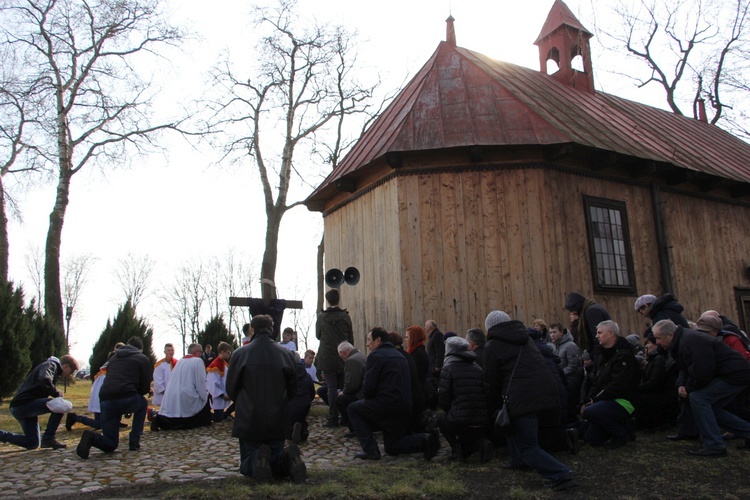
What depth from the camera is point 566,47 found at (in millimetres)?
20094

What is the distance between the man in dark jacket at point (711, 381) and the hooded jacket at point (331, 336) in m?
5.41

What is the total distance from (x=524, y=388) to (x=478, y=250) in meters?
6.56

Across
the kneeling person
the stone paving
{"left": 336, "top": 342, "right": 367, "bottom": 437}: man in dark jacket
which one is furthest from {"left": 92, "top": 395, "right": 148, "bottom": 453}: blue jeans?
{"left": 336, "top": 342, "right": 367, "bottom": 437}: man in dark jacket

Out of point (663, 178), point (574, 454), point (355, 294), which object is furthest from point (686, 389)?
point (663, 178)

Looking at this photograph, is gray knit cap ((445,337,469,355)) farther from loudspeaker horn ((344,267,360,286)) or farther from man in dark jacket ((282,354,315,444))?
loudspeaker horn ((344,267,360,286))

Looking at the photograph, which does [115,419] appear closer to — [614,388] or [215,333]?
[614,388]

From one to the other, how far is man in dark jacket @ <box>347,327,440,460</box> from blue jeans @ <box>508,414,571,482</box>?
164 centimetres

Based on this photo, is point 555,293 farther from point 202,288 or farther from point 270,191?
point 202,288

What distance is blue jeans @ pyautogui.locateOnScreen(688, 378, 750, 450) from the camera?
6949mm

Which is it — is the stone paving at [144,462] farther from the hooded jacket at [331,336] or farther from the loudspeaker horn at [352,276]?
the loudspeaker horn at [352,276]

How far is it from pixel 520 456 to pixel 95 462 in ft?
16.6

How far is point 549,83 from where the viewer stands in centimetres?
1822

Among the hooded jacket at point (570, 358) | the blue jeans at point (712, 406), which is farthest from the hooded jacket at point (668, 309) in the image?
the blue jeans at point (712, 406)

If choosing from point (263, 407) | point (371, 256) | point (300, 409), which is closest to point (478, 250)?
point (371, 256)
